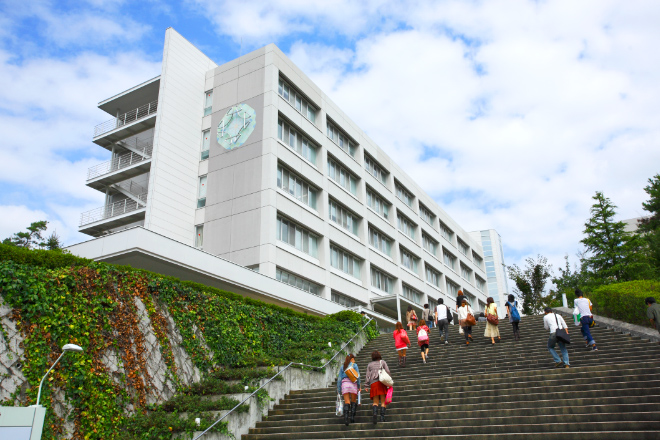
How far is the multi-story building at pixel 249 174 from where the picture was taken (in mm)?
27359

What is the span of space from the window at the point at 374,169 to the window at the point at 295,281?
13484 mm

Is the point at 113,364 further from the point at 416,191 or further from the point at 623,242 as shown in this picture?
the point at 416,191

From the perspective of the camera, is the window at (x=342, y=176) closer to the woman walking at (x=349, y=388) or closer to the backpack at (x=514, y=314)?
the backpack at (x=514, y=314)

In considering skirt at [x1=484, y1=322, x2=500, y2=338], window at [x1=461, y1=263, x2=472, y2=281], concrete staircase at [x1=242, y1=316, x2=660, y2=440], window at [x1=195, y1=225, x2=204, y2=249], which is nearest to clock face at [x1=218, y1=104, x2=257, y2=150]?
window at [x1=195, y1=225, x2=204, y2=249]

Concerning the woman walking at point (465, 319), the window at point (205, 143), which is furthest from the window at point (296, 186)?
the woman walking at point (465, 319)

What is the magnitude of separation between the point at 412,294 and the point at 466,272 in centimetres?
1935

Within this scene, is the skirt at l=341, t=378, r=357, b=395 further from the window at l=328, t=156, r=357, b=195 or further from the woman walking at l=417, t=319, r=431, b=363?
the window at l=328, t=156, r=357, b=195

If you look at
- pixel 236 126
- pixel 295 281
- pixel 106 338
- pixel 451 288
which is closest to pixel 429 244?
pixel 451 288

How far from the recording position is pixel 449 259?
56219 millimetres

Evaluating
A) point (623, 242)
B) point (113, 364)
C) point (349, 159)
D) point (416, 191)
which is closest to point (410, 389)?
point (113, 364)

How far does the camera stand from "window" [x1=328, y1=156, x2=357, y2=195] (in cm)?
3494

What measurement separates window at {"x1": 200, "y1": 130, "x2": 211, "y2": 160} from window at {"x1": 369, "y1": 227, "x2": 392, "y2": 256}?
44.4ft

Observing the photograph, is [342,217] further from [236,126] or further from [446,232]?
[446,232]

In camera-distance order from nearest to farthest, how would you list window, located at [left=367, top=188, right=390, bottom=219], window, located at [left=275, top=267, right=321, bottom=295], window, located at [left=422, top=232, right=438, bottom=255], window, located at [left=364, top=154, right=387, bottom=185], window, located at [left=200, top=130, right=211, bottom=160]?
window, located at [left=275, top=267, right=321, bottom=295], window, located at [left=200, top=130, right=211, bottom=160], window, located at [left=367, top=188, right=390, bottom=219], window, located at [left=364, top=154, right=387, bottom=185], window, located at [left=422, top=232, right=438, bottom=255]
